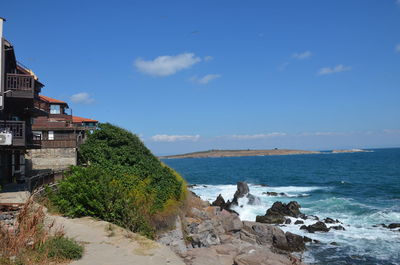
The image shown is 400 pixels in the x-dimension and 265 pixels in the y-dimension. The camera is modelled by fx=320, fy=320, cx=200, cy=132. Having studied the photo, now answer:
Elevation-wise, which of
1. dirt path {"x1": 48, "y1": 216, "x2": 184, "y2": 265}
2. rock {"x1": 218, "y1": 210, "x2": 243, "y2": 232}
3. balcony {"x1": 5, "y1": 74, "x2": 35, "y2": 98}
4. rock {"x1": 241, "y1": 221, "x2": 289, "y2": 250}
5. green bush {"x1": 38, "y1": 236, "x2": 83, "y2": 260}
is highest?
balcony {"x1": 5, "y1": 74, "x2": 35, "y2": 98}

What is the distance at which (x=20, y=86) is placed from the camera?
20641mm

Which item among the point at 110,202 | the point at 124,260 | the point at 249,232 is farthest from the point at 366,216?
the point at 124,260

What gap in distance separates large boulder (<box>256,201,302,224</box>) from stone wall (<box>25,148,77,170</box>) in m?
18.7

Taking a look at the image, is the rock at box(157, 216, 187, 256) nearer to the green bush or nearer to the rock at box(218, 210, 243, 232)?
the rock at box(218, 210, 243, 232)

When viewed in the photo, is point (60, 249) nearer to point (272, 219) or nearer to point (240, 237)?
point (240, 237)

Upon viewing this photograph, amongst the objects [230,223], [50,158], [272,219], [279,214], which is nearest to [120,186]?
[230,223]

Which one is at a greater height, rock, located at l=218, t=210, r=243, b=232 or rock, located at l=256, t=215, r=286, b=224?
rock, located at l=218, t=210, r=243, b=232

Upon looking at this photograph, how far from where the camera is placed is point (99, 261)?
950 cm

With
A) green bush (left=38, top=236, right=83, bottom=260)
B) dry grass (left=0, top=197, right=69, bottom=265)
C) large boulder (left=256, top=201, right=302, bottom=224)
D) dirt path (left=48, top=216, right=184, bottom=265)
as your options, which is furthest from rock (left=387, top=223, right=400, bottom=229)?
dry grass (left=0, top=197, right=69, bottom=265)

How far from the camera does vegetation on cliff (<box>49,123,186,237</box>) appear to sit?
14.5m

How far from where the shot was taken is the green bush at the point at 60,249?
9.00m

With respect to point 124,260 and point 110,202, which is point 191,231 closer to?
point 110,202

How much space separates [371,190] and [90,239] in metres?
51.0

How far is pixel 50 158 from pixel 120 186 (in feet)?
46.6
